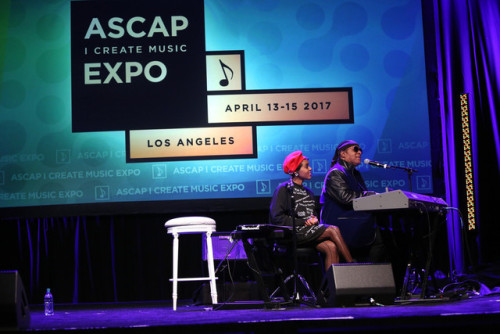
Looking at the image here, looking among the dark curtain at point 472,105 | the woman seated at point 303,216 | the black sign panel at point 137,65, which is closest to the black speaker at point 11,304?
the woman seated at point 303,216

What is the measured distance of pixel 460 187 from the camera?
555 cm

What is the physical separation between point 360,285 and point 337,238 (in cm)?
73

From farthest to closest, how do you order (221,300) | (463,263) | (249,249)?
(463,263)
(221,300)
(249,249)

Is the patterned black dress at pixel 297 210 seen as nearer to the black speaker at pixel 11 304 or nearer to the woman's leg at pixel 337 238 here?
the woman's leg at pixel 337 238

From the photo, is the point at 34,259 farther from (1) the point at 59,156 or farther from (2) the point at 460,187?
(2) the point at 460,187

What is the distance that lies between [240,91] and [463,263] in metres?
2.51

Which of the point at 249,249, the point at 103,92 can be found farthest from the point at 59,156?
the point at 249,249

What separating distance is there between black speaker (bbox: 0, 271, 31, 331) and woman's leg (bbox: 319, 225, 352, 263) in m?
2.16

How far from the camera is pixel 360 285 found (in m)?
3.78

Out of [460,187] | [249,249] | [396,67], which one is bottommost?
[249,249]

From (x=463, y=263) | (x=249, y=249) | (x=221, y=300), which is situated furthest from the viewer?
(x=463, y=263)

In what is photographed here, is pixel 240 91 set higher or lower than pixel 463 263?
higher

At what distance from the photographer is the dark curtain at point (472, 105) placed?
5492mm

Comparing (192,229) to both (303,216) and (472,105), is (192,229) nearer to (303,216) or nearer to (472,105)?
(303,216)
